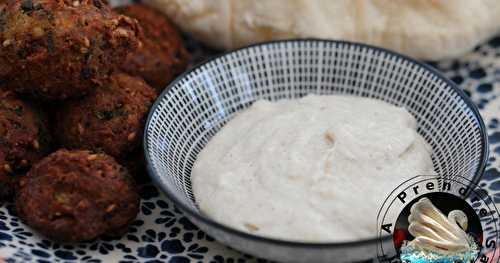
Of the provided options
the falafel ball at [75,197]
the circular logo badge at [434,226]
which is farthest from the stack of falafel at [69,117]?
the circular logo badge at [434,226]

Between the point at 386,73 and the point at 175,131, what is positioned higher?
the point at 386,73

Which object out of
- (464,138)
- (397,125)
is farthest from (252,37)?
(464,138)

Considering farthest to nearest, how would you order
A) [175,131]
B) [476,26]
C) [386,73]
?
[476,26] → [386,73] → [175,131]

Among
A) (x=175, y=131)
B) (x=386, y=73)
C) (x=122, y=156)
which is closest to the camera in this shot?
(x=122, y=156)

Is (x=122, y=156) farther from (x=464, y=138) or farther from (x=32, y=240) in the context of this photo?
(x=464, y=138)

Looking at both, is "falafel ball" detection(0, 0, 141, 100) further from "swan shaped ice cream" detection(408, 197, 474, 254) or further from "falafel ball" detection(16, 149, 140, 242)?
"swan shaped ice cream" detection(408, 197, 474, 254)

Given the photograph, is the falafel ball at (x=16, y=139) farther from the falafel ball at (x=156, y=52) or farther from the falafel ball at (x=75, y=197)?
the falafel ball at (x=156, y=52)
